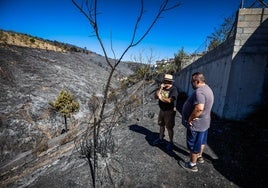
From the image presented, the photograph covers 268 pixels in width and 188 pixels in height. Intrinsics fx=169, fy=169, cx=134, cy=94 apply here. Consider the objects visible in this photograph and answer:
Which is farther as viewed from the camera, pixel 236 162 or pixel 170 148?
pixel 170 148

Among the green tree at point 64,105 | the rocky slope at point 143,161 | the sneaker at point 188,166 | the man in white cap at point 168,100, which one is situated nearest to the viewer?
the rocky slope at point 143,161

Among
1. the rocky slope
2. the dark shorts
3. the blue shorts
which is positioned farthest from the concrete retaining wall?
the blue shorts

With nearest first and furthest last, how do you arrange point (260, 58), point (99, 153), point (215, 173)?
point (215, 173)
point (99, 153)
point (260, 58)

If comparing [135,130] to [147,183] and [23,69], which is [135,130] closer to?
[147,183]

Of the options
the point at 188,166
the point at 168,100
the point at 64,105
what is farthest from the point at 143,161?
the point at 64,105

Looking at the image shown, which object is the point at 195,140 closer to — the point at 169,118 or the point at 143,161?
the point at 169,118

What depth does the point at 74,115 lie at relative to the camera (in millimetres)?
14102

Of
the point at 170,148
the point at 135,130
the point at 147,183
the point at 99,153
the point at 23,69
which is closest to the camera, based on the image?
the point at 147,183

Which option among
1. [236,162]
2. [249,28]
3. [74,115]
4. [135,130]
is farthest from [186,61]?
[236,162]

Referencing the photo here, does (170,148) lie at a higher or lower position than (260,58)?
lower

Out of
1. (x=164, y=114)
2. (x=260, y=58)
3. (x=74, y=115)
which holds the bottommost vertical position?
(x=74, y=115)

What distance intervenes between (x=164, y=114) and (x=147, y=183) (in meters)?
1.55

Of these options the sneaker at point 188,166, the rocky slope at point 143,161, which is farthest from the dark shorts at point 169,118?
the sneaker at point 188,166

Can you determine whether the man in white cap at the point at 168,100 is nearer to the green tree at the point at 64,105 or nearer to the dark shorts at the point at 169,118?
the dark shorts at the point at 169,118
